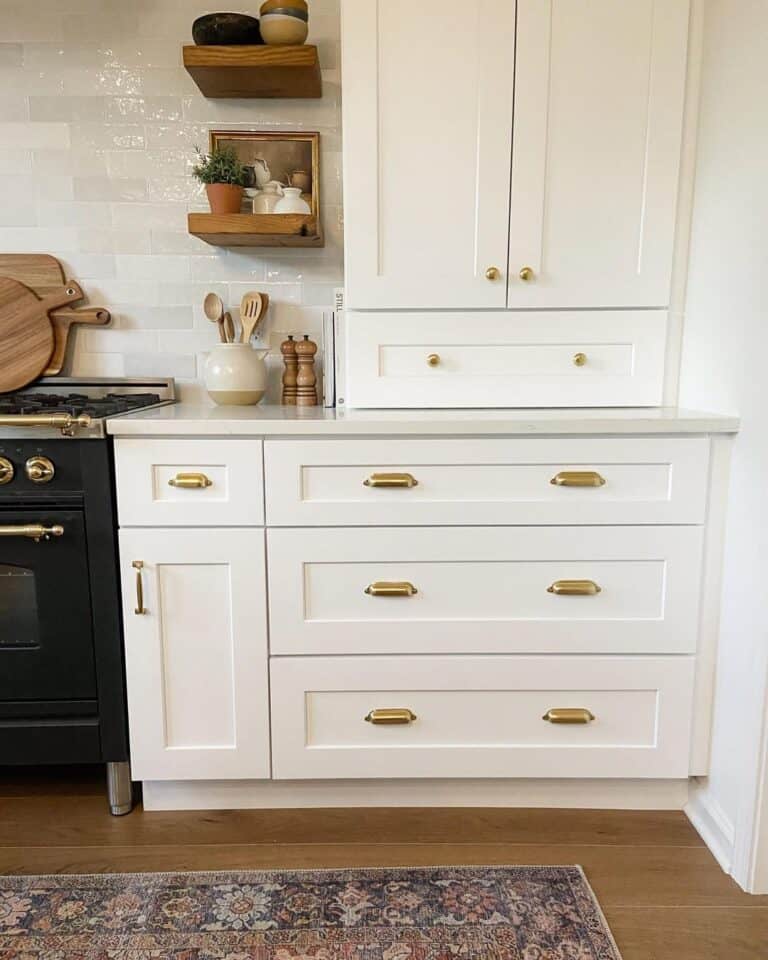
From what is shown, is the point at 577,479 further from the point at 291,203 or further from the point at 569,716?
the point at 291,203

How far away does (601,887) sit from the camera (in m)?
1.36

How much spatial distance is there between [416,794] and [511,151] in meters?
1.58

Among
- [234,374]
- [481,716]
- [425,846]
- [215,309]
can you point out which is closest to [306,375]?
[234,374]

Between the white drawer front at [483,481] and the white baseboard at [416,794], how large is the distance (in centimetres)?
66

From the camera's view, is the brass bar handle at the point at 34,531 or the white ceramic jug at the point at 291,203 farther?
the white ceramic jug at the point at 291,203

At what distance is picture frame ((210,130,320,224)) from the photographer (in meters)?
1.89

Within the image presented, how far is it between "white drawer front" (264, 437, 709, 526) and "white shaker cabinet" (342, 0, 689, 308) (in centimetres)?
46

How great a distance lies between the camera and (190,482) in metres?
1.42

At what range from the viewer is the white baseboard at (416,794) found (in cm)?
160

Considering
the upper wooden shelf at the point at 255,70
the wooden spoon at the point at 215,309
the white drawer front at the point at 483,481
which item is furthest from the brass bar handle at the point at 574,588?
the upper wooden shelf at the point at 255,70

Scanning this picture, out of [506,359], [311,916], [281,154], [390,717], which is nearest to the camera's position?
[311,916]

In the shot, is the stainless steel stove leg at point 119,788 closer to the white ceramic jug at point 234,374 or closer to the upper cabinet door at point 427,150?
the white ceramic jug at point 234,374

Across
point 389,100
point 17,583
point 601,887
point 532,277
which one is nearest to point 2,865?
point 17,583

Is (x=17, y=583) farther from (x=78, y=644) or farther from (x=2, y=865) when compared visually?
(x=2, y=865)
